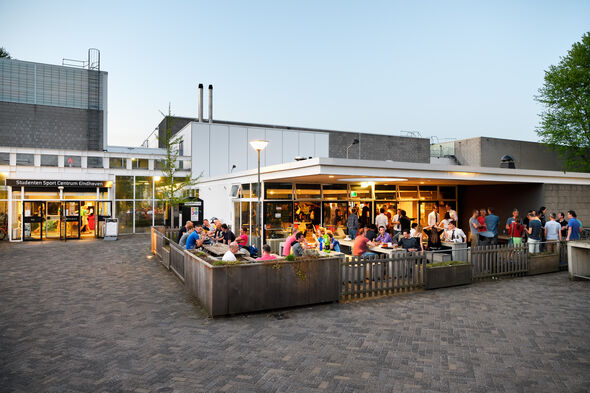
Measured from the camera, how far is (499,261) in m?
10.7

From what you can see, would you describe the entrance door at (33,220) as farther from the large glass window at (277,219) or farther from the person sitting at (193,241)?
the person sitting at (193,241)

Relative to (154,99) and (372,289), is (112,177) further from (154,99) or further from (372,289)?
(154,99)

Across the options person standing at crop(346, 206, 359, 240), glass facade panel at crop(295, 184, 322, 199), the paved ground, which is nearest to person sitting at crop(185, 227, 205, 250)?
the paved ground

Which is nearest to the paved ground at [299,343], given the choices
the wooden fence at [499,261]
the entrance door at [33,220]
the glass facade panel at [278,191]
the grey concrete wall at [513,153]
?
the wooden fence at [499,261]

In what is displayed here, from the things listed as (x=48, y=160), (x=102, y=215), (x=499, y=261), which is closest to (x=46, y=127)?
(x=48, y=160)

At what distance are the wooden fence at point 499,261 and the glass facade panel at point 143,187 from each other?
71.5 feet

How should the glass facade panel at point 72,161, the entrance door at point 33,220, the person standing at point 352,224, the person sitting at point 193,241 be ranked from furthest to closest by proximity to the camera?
1. the glass facade panel at point 72,161
2. the entrance door at point 33,220
3. the person standing at point 352,224
4. the person sitting at point 193,241

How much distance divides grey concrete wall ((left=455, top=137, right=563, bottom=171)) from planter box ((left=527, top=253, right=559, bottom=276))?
27698 mm

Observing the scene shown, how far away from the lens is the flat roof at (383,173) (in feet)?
39.0

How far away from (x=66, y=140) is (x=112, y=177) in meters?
6.61

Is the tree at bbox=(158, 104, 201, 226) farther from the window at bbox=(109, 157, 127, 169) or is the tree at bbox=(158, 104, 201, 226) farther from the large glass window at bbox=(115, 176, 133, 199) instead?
the window at bbox=(109, 157, 127, 169)

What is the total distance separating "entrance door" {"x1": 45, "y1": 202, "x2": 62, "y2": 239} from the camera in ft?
70.6

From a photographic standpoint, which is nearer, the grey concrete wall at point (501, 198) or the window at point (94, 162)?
the grey concrete wall at point (501, 198)

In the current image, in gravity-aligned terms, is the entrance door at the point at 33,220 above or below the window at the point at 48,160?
below
